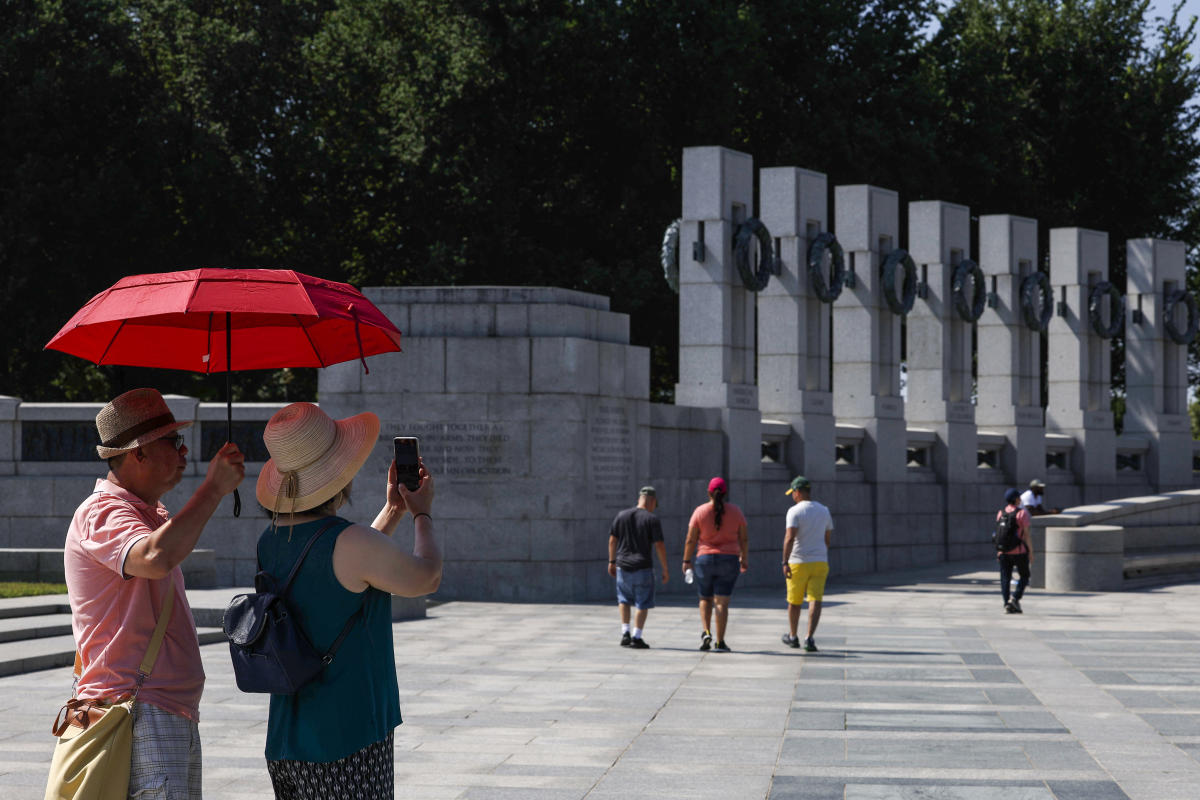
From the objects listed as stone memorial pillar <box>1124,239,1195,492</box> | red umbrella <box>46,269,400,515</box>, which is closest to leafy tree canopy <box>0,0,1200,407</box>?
stone memorial pillar <box>1124,239,1195,492</box>

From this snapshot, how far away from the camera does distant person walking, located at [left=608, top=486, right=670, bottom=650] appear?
16.0m

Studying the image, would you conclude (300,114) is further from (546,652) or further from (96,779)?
(96,779)

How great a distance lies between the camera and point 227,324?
17.2ft

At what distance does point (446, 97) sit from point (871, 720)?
2577 centimetres

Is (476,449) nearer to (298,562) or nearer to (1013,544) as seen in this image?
(1013,544)

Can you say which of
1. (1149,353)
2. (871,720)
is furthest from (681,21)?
(871,720)

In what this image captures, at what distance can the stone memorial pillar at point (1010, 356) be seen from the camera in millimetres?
34375

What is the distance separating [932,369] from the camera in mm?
32938

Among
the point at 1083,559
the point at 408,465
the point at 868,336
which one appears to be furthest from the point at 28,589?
the point at 868,336

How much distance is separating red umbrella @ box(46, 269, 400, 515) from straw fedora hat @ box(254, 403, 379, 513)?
6.3 inches

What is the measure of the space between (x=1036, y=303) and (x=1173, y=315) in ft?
17.1

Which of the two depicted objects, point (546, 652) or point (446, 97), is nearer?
point (546, 652)

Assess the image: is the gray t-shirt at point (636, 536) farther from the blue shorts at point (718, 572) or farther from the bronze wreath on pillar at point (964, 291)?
the bronze wreath on pillar at point (964, 291)

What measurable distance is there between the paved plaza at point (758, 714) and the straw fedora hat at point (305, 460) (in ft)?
13.3
